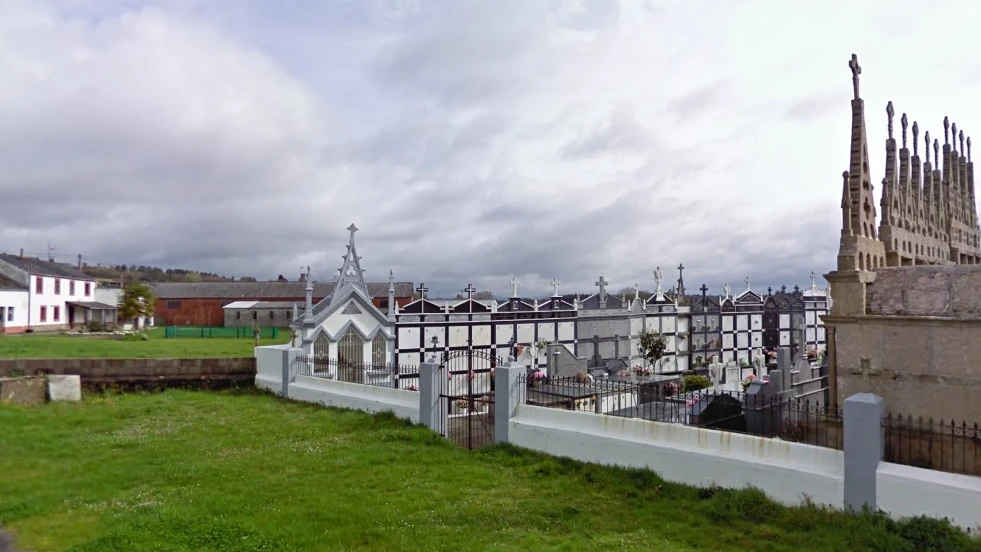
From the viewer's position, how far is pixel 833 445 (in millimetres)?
8734

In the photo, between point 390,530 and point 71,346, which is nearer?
point 390,530

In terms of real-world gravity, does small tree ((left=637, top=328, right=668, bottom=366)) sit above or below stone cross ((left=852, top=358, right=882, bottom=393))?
below

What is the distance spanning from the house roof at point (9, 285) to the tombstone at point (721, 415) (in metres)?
43.7

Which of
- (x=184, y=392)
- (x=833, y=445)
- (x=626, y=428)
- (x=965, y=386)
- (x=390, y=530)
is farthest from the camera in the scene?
(x=184, y=392)

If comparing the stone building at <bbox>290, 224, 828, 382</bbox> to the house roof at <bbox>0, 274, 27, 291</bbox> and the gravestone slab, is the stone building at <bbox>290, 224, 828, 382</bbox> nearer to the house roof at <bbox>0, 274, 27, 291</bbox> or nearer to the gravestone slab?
the gravestone slab

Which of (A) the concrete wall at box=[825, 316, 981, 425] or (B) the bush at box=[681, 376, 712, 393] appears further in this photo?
(B) the bush at box=[681, 376, 712, 393]

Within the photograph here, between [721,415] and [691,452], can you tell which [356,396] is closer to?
[721,415]

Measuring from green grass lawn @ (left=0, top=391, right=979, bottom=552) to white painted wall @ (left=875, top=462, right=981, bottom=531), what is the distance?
0.67 feet

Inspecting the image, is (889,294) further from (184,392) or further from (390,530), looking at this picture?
(184,392)

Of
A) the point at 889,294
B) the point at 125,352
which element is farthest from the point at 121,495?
the point at 125,352

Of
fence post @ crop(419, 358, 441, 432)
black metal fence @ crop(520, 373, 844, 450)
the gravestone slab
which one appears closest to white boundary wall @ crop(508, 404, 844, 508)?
black metal fence @ crop(520, 373, 844, 450)

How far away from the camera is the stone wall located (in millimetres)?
17281

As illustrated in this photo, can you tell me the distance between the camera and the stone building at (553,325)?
18.6m

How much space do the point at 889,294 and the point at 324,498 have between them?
8433 millimetres
